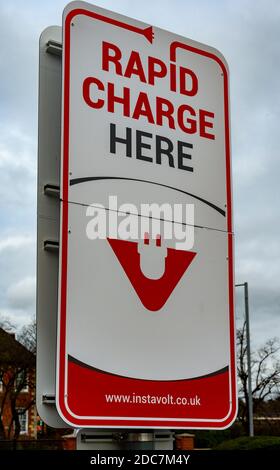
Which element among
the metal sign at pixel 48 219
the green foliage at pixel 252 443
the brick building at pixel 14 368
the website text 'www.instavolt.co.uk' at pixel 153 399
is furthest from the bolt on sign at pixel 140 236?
the brick building at pixel 14 368

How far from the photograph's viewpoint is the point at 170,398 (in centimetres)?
312

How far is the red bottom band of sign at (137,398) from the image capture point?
295 cm

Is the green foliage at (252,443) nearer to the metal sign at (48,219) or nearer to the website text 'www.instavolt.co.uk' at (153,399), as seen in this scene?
the website text 'www.instavolt.co.uk' at (153,399)

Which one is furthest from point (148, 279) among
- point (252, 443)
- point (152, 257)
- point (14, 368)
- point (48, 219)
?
point (14, 368)

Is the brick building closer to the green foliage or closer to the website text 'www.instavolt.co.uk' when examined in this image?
the green foliage

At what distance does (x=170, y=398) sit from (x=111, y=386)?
27cm

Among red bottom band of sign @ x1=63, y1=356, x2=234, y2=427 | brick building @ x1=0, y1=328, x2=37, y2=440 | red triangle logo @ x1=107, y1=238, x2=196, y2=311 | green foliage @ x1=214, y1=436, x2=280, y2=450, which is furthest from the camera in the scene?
brick building @ x1=0, y1=328, x2=37, y2=440

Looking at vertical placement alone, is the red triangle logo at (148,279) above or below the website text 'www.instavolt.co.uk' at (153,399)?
above

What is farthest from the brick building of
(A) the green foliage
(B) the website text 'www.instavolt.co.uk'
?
(B) the website text 'www.instavolt.co.uk'

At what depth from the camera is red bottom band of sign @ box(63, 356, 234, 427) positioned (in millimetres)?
2953

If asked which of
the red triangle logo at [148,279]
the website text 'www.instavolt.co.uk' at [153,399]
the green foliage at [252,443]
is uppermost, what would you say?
the red triangle logo at [148,279]

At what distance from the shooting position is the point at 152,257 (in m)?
3.21

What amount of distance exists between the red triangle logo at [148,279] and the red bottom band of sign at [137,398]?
338 mm
